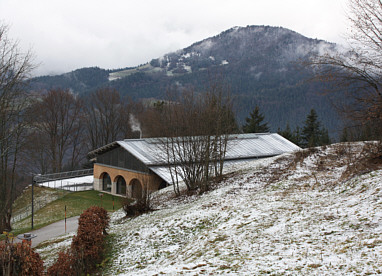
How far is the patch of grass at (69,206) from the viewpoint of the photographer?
24.9m

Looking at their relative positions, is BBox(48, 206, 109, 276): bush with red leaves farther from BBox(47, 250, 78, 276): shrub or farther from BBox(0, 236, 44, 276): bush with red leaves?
BBox(0, 236, 44, 276): bush with red leaves

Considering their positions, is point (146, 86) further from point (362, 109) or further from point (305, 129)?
point (362, 109)

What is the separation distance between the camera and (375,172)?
10.2 m

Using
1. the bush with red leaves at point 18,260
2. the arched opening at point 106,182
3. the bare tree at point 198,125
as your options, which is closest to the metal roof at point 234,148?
the arched opening at point 106,182

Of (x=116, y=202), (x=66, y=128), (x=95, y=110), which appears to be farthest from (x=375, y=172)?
(x=95, y=110)

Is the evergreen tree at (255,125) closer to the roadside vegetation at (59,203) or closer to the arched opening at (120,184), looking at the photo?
the arched opening at (120,184)

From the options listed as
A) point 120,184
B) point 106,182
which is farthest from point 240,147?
point 106,182

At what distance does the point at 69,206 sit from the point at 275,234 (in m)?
25.1

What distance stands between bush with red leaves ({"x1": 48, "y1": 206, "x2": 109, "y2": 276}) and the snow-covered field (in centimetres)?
55

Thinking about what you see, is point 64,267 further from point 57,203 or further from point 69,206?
point 57,203

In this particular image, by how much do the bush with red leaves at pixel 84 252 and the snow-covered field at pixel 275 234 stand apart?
554mm

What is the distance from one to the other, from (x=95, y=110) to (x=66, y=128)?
9.12 m

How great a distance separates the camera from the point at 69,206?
2925 cm

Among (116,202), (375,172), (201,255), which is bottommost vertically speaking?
(116,202)
